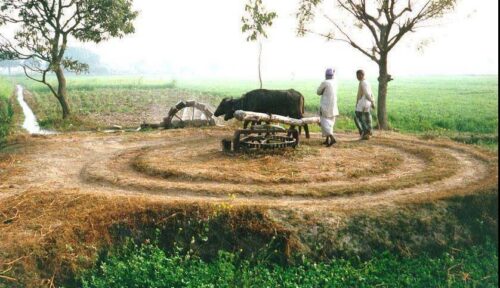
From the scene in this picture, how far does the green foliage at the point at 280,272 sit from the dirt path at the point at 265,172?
111cm

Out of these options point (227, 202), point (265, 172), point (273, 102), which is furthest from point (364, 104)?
point (227, 202)

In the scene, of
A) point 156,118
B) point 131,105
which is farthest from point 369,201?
point 131,105

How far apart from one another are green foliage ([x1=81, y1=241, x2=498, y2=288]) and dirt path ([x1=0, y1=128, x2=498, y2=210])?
1.11m

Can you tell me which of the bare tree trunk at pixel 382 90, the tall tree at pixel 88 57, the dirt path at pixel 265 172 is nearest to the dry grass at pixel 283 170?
the dirt path at pixel 265 172

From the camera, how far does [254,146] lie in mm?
11195

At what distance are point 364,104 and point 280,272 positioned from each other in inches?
285

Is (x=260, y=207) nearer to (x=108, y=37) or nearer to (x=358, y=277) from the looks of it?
(x=358, y=277)

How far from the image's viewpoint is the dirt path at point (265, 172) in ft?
26.5

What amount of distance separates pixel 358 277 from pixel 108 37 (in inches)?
694

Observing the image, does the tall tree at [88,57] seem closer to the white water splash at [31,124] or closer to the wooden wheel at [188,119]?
the white water splash at [31,124]

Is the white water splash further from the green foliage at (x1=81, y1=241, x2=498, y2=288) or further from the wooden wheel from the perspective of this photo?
the green foliage at (x1=81, y1=241, x2=498, y2=288)

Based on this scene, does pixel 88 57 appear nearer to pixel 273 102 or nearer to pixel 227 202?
pixel 273 102

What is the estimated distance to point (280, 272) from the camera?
652cm

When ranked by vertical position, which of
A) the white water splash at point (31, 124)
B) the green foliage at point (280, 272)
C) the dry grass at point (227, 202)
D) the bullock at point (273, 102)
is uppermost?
the bullock at point (273, 102)
